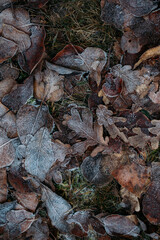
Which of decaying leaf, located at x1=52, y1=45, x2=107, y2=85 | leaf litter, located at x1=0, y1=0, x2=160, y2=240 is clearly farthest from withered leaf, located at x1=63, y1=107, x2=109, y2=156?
decaying leaf, located at x1=52, y1=45, x2=107, y2=85

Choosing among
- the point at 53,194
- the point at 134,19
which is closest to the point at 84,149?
the point at 53,194

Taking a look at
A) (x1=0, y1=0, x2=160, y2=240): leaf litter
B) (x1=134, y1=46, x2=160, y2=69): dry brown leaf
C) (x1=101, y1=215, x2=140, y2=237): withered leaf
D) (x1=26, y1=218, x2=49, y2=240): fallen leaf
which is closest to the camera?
(x1=134, y1=46, x2=160, y2=69): dry brown leaf

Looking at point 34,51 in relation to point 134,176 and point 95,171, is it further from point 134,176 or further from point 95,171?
point 134,176

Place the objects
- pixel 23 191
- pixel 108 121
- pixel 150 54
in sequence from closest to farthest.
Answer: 1. pixel 150 54
2. pixel 108 121
3. pixel 23 191

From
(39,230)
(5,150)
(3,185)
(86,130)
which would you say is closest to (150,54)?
(86,130)

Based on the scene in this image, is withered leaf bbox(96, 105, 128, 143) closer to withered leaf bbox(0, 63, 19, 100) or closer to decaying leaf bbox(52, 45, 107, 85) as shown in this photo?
decaying leaf bbox(52, 45, 107, 85)

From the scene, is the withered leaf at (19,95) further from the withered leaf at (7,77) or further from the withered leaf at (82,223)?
the withered leaf at (82,223)

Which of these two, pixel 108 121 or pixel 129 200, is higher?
pixel 108 121

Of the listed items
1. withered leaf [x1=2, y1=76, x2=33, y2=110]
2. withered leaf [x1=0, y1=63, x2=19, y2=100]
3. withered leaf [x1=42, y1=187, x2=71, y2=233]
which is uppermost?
withered leaf [x1=0, y1=63, x2=19, y2=100]

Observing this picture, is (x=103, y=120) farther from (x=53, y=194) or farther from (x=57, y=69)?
(x=53, y=194)
